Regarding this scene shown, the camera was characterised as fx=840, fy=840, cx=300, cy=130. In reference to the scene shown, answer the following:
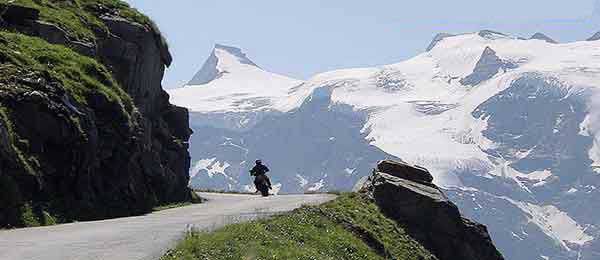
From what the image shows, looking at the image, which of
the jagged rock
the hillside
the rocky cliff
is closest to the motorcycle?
the rocky cliff

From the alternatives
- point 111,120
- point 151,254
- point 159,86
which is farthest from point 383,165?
point 151,254

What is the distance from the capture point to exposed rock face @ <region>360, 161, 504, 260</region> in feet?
108

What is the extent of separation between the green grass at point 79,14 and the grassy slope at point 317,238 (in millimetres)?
14355

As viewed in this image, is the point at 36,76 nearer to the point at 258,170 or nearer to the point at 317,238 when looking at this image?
the point at 317,238

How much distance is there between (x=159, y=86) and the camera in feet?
154

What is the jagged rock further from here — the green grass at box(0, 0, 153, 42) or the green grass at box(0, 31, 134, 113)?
the green grass at box(0, 0, 153, 42)

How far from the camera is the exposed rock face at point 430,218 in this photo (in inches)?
1300

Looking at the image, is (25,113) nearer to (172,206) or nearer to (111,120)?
(111,120)

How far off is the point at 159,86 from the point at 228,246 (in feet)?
91.1

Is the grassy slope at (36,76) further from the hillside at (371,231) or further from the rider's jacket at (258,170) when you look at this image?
the rider's jacket at (258,170)

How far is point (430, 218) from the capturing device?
33.3 metres

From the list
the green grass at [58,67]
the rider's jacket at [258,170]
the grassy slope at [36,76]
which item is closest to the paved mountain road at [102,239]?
the grassy slope at [36,76]

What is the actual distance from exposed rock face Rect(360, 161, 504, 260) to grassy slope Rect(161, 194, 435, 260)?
Result: 0.86 metres

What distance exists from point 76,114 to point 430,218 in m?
14.3
